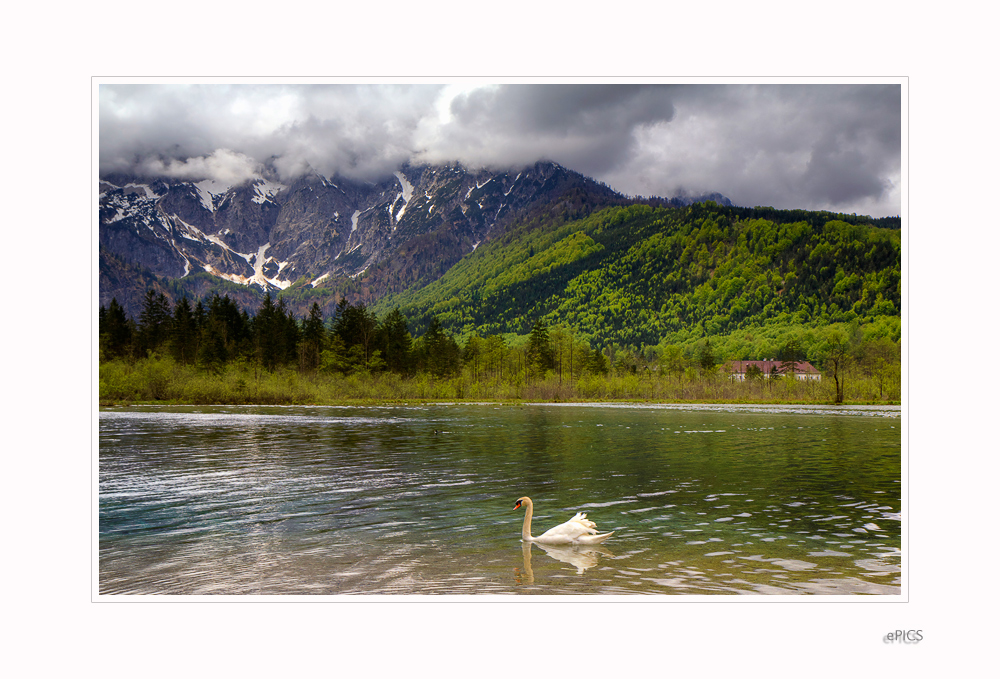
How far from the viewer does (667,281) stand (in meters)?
107

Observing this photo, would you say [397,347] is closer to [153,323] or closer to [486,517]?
[153,323]

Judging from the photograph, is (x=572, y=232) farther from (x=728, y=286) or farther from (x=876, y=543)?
(x=876, y=543)

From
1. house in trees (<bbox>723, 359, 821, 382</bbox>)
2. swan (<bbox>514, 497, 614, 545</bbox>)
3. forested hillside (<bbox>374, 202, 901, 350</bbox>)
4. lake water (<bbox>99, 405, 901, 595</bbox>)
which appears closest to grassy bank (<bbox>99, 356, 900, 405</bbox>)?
house in trees (<bbox>723, 359, 821, 382</bbox>)

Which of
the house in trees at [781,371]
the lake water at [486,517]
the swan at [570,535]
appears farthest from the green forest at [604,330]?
the swan at [570,535]

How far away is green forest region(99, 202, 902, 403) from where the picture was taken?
40.8 meters

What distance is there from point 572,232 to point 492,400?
102659 millimetres

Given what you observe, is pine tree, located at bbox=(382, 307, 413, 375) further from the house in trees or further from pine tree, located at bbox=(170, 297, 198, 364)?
the house in trees

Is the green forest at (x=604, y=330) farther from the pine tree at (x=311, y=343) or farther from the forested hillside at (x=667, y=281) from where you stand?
the forested hillside at (x=667, y=281)

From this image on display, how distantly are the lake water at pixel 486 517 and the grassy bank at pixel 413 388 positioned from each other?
54.5 ft

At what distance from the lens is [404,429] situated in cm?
2495

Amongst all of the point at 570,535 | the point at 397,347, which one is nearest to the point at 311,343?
the point at 397,347

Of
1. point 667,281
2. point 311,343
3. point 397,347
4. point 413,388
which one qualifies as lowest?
point 413,388

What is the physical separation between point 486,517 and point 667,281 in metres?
104

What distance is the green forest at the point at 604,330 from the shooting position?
40844 mm
